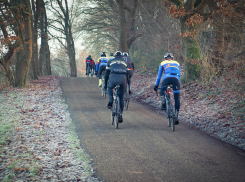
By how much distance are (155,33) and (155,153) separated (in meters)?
18.5

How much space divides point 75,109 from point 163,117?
3.90m

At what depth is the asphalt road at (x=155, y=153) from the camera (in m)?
4.38

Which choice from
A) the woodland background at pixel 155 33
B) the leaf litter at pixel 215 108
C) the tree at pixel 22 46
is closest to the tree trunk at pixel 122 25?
the woodland background at pixel 155 33

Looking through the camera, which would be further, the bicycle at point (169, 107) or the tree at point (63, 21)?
the tree at point (63, 21)

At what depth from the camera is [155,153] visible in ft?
17.9

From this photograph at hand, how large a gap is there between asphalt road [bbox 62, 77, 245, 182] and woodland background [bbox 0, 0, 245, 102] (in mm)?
3676

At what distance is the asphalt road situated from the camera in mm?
4379

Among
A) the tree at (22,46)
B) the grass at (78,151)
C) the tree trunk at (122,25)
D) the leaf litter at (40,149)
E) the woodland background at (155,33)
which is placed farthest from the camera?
the tree trunk at (122,25)

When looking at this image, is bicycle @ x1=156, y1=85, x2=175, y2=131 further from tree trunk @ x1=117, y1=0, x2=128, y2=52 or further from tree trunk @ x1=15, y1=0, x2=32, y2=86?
tree trunk @ x1=117, y1=0, x2=128, y2=52

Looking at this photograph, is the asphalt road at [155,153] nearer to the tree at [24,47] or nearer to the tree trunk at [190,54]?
the tree trunk at [190,54]

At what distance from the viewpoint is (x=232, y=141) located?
6422mm

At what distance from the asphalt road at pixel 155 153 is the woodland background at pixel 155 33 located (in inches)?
145

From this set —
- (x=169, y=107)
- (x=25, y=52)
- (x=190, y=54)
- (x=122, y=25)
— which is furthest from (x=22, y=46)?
(x=169, y=107)

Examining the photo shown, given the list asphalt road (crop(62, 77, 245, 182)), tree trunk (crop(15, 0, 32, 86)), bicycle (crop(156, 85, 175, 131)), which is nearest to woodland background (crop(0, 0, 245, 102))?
tree trunk (crop(15, 0, 32, 86))
